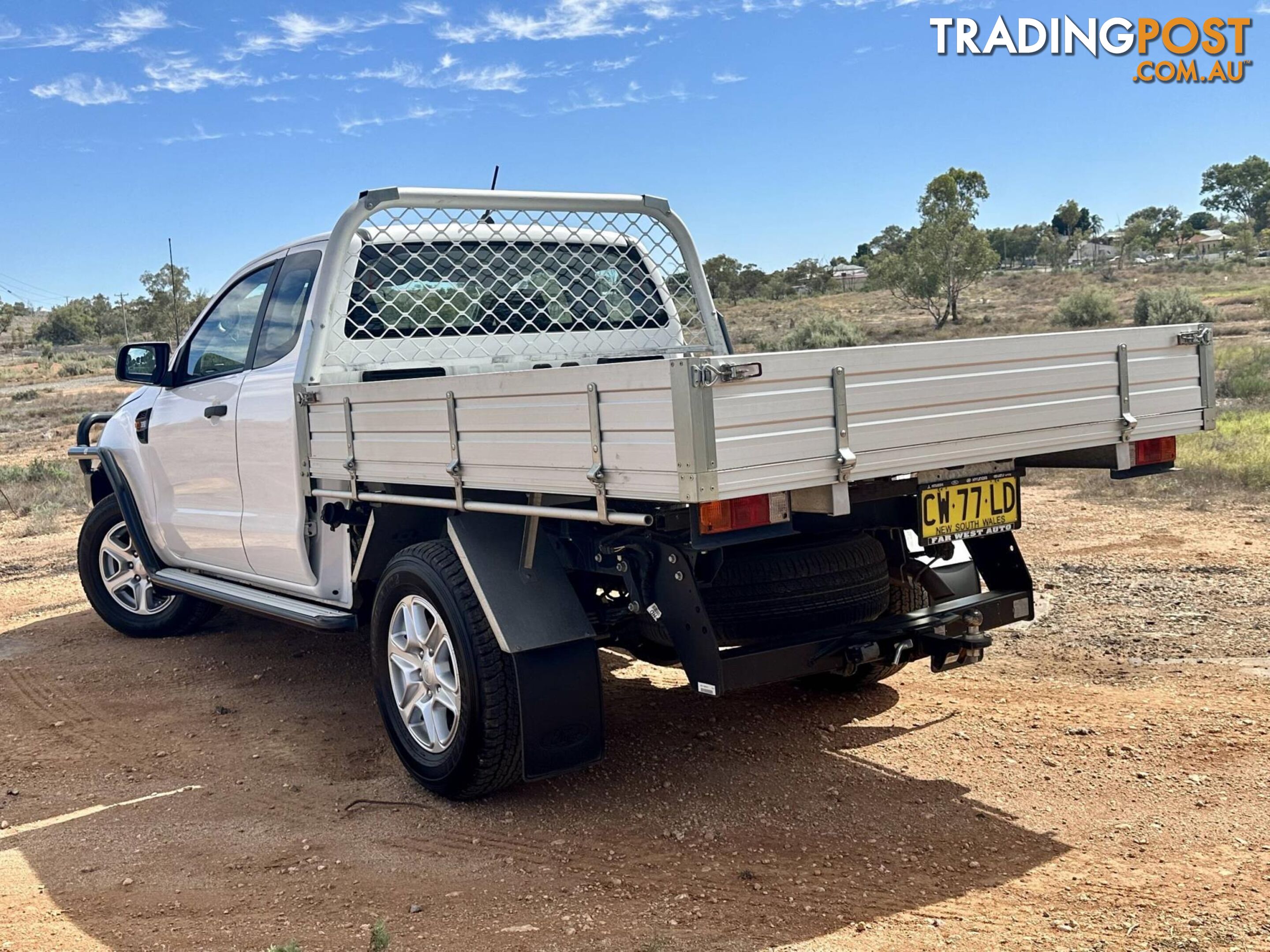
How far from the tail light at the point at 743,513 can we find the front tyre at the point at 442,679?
3.49ft

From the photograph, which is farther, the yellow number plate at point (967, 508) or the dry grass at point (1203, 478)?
the dry grass at point (1203, 478)

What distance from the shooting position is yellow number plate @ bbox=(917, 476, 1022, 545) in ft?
13.3

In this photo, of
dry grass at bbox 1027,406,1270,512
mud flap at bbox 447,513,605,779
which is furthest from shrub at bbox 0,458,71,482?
mud flap at bbox 447,513,605,779

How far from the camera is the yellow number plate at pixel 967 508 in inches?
160

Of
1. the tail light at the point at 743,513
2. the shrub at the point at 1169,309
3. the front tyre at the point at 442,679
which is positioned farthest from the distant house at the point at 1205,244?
the tail light at the point at 743,513

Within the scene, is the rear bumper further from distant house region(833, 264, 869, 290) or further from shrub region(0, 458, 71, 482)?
distant house region(833, 264, 869, 290)

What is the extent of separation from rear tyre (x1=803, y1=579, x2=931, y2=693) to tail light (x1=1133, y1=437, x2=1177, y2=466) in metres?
0.97

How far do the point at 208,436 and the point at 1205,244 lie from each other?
69726 millimetres

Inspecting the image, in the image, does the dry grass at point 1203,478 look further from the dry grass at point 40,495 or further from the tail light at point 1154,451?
the dry grass at point 40,495

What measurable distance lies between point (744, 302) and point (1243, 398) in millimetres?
38272

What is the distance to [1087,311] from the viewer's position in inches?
1147

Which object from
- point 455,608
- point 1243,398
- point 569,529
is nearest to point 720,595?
point 569,529

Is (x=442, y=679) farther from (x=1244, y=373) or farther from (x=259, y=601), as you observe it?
(x=1244, y=373)

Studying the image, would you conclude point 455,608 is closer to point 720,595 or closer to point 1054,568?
point 720,595
